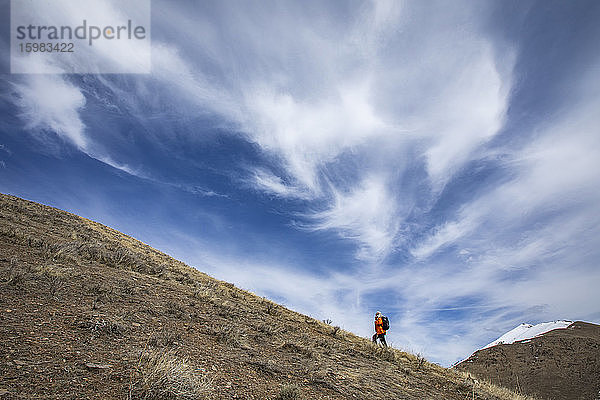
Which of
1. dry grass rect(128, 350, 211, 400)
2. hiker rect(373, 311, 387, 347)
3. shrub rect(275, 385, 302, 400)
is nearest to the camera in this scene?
dry grass rect(128, 350, 211, 400)

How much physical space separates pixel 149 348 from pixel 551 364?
37308mm

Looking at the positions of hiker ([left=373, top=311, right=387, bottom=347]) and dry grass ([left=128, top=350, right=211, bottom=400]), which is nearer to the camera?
dry grass ([left=128, top=350, right=211, bottom=400])

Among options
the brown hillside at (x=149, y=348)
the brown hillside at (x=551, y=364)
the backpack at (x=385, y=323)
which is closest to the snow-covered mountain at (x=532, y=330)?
the brown hillside at (x=551, y=364)

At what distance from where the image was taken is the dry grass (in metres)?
4.54

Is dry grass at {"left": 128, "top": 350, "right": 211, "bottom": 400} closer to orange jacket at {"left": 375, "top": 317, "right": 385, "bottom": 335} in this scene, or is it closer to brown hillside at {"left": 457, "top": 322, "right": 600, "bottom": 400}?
orange jacket at {"left": 375, "top": 317, "right": 385, "bottom": 335}

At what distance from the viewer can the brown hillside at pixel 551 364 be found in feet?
79.8

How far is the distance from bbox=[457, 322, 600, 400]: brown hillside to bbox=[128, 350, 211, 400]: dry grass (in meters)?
22.5

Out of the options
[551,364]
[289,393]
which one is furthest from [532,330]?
[289,393]

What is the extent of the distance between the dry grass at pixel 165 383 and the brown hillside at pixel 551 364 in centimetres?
2252

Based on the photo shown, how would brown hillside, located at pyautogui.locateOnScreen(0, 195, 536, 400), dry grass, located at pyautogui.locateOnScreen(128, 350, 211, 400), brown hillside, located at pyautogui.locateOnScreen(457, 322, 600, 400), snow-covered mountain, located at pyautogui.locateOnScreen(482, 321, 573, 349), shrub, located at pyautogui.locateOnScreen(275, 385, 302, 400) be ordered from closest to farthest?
dry grass, located at pyautogui.locateOnScreen(128, 350, 211, 400), brown hillside, located at pyautogui.locateOnScreen(0, 195, 536, 400), shrub, located at pyautogui.locateOnScreen(275, 385, 302, 400), brown hillside, located at pyautogui.locateOnScreen(457, 322, 600, 400), snow-covered mountain, located at pyautogui.locateOnScreen(482, 321, 573, 349)

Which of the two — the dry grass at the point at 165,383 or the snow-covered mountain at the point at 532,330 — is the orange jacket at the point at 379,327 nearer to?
the dry grass at the point at 165,383

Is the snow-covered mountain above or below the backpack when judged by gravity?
below

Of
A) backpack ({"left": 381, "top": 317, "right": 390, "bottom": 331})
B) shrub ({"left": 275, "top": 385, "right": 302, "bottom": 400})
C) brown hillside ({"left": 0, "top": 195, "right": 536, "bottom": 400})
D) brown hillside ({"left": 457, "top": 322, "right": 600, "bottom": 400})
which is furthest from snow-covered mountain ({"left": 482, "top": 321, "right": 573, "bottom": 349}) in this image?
shrub ({"left": 275, "top": 385, "right": 302, "bottom": 400})

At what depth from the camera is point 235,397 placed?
5375 millimetres
